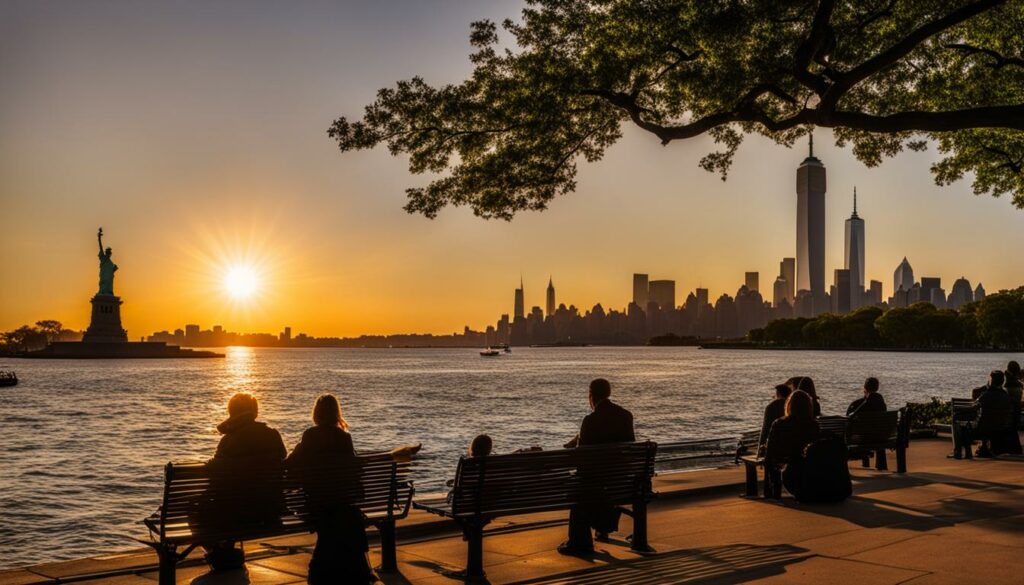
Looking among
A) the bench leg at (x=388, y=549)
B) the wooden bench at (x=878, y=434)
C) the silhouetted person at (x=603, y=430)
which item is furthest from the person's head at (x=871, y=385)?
the bench leg at (x=388, y=549)

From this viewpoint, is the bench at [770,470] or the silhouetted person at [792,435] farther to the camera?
the bench at [770,470]

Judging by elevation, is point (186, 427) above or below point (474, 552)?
below

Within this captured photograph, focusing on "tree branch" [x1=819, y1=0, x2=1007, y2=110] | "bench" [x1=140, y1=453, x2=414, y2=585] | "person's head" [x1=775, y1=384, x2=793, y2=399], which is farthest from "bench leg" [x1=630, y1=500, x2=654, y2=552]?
"tree branch" [x1=819, y1=0, x2=1007, y2=110]

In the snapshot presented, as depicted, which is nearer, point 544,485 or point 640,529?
point 544,485

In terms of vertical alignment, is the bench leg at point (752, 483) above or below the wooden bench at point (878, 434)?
below

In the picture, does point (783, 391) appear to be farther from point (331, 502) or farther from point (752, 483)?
point (331, 502)

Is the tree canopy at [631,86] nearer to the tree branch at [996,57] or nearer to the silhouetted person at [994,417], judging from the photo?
the tree branch at [996,57]

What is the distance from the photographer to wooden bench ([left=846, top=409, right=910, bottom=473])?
1421 centimetres

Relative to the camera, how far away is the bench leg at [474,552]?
8.30 metres

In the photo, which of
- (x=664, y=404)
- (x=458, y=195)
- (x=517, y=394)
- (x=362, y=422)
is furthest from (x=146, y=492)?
(x=517, y=394)

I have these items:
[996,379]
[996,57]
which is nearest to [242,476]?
[996,379]

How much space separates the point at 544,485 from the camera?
898 centimetres

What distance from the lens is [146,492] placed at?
2469 cm

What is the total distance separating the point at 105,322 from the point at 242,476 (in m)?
177
